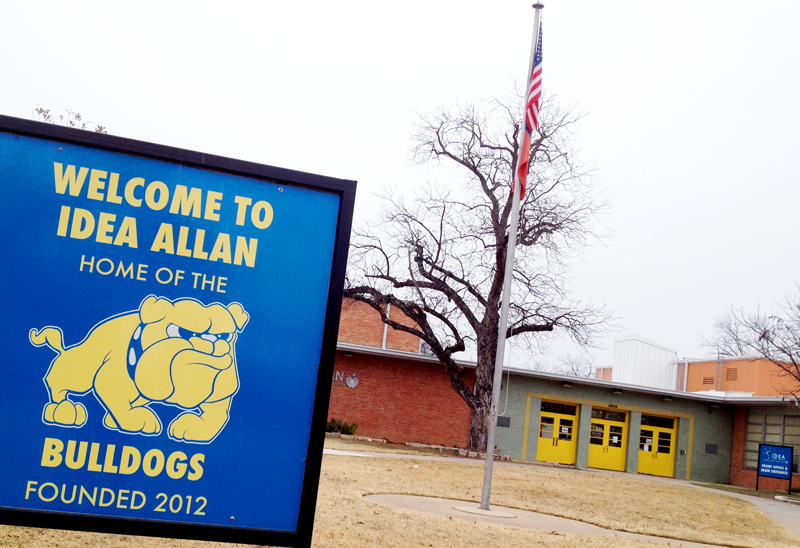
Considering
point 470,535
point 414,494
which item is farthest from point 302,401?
point 414,494

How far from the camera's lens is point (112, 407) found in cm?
389

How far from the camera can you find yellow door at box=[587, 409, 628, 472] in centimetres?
3484

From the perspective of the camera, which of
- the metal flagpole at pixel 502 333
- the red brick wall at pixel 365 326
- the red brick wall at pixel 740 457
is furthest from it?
the red brick wall at pixel 365 326

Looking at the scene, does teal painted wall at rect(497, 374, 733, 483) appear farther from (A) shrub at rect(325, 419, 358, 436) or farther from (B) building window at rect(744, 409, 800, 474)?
(A) shrub at rect(325, 419, 358, 436)

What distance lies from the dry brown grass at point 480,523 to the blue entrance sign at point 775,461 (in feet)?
26.8

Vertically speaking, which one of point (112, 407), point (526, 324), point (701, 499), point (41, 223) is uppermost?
point (526, 324)

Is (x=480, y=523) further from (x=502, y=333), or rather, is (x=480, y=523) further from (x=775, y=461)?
(x=775, y=461)

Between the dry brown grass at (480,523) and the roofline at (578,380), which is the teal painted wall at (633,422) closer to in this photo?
the roofline at (578,380)

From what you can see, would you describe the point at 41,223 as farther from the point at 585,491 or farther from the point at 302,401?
the point at 585,491

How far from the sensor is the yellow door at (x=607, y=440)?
3484 centimetres

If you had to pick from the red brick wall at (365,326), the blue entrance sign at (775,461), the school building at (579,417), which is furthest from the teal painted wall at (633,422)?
the red brick wall at (365,326)

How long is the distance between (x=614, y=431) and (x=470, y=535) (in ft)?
92.8

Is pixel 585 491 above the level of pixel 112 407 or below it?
below

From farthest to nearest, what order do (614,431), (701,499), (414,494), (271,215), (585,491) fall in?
(614,431), (701,499), (585,491), (414,494), (271,215)
